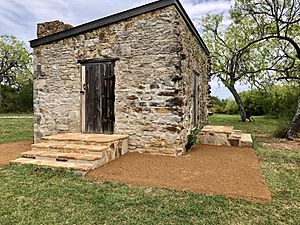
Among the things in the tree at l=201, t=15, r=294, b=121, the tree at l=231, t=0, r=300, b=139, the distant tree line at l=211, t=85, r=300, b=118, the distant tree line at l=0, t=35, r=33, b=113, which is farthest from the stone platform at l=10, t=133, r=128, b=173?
the distant tree line at l=0, t=35, r=33, b=113

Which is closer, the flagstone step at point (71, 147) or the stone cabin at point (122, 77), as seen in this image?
the flagstone step at point (71, 147)

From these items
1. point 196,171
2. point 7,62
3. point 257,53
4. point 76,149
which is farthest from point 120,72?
point 7,62

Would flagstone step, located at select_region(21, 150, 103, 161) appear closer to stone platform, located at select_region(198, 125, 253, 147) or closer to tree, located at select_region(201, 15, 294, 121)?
stone platform, located at select_region(198, 125, 253, 147)

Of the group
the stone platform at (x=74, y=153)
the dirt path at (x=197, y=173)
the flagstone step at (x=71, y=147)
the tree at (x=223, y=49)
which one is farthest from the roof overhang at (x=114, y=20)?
the tree at (x=223, y=49)

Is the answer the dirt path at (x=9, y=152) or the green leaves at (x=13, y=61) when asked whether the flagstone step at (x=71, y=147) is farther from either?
the green leaves at (x=13, y=61)

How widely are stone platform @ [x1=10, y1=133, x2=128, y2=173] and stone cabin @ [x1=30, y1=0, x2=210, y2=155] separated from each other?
35.7 inches

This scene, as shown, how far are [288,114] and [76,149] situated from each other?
946 centimetres

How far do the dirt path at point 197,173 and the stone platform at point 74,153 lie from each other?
0.20m

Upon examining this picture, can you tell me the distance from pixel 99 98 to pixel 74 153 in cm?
193

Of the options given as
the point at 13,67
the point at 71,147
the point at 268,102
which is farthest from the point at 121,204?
Result: the point at 13,67

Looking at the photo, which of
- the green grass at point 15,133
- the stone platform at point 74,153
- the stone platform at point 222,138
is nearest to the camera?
the stone platform at point 74,153

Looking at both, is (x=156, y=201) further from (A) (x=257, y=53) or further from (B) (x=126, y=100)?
(A) (x=257, y=53)

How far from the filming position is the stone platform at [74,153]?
4547mm

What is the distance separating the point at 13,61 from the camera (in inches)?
1072
